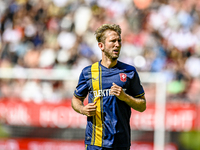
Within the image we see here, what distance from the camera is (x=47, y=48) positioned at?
Answer: 13.0 metres

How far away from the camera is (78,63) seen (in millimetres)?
12188

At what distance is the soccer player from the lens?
4988 millimetres

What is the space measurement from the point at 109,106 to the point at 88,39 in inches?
321

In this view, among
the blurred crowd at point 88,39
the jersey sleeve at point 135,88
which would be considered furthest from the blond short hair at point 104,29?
the blurred crowd at point 88,39

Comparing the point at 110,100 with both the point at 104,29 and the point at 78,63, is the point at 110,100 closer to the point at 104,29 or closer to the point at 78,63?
the point at 104,29

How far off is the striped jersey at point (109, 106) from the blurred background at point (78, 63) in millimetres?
5215

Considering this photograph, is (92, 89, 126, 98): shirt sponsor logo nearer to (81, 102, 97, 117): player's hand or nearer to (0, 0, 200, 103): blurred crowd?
(81, 102, 97, 117): player's hand

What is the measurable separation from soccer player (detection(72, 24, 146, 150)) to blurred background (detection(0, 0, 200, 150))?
522cm

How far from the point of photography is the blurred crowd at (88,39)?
35.2ft

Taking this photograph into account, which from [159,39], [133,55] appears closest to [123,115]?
[133,55]

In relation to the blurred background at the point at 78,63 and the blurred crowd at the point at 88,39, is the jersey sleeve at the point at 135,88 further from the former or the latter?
the blurred crowd at the point at 88,39

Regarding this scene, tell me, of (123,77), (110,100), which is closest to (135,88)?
(123,77)

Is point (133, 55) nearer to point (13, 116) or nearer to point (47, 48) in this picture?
point (47, 48)

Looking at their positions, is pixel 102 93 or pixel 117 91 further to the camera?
pixel 102 93
